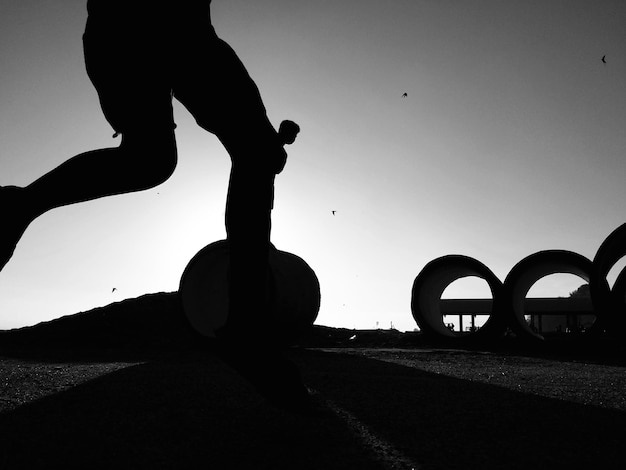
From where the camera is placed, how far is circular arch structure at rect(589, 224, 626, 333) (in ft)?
25.8

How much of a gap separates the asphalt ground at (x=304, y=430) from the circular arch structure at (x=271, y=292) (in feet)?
15.5

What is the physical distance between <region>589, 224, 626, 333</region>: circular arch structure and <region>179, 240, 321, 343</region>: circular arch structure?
14.5 ft

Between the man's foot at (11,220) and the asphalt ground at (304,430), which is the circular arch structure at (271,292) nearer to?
the asphalt ground at (304,430)

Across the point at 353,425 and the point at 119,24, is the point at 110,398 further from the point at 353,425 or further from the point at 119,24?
the point at 119,24

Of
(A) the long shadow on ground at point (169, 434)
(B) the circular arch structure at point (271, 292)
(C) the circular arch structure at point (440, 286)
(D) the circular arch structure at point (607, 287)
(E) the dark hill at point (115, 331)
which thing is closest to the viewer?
(A) the long shadow on ground at point (169, 434)

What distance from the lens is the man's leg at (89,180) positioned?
63.4 inches

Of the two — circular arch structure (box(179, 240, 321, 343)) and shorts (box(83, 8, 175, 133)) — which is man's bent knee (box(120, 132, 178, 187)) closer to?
shorts (box(83, 8, 175, 133))

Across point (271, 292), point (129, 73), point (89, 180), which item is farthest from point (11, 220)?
point (271, 292)

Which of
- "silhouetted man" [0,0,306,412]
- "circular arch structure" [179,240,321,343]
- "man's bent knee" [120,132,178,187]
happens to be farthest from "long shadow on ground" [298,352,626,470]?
"circular arch structure" [179,240,321,343]

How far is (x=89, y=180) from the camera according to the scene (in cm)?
165

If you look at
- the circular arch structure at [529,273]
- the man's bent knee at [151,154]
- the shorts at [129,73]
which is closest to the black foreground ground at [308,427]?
the man's bent knee at [151,154]

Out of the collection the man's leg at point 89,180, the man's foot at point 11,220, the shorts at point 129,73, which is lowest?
the man's foot at point 11,220

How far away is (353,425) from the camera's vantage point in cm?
158

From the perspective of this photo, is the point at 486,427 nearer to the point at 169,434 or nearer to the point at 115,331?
the point at 169,434
